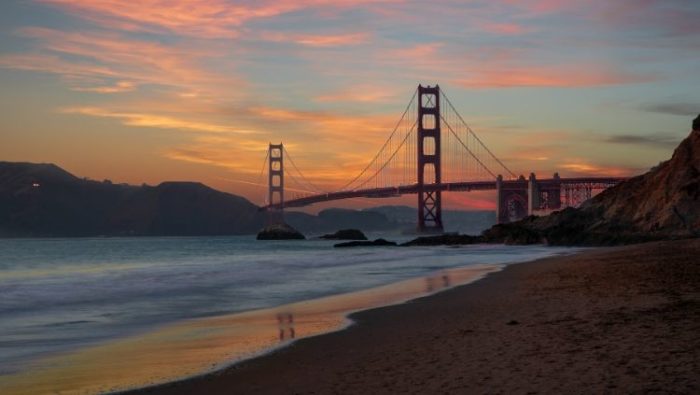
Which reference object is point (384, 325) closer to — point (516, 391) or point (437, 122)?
point (516, 391)

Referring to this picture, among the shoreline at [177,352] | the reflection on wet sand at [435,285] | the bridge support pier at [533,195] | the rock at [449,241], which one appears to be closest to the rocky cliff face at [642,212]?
the rock at [449,241]

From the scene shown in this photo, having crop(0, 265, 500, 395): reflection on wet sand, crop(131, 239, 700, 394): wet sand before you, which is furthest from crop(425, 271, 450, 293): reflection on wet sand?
crop(131, 239, 700, 394): wet sand

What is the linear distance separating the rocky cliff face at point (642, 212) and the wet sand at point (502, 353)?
3216 centimetres

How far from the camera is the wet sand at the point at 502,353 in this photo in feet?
18.1

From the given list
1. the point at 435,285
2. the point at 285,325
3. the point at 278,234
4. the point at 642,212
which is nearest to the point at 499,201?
the point at 642,212

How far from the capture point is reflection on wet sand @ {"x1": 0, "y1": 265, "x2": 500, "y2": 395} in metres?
6.59

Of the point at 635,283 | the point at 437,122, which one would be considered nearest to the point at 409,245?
the point at 437,122

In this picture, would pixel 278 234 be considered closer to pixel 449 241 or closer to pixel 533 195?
pixel 533 195

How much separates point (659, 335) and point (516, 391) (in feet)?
8.17

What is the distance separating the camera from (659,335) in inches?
276

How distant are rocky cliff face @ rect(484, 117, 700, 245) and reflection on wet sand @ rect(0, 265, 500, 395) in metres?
32.6

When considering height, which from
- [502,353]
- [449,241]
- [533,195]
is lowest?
[449,241]

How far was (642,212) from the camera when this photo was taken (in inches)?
1780

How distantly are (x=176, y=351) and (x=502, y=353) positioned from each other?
3.69 m
